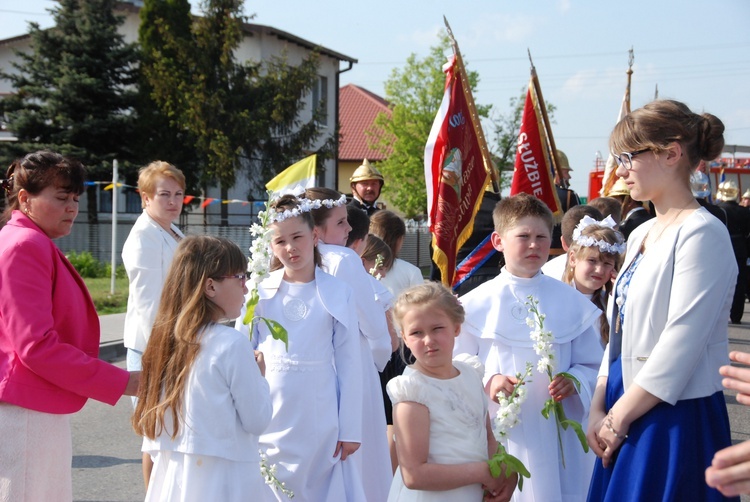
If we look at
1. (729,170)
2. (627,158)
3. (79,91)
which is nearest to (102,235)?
(79,91)

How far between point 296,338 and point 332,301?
26 centimetres

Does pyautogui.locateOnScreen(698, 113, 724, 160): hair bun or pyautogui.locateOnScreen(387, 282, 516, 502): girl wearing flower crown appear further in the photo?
pyautogui.locateOnScreen(387, 282, 516, 502): girl wearing flower crown

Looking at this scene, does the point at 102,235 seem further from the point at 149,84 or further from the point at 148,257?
the point at 148,257

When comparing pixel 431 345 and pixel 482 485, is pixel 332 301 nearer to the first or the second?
pixel 431 345

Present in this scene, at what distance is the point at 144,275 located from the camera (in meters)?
5.46

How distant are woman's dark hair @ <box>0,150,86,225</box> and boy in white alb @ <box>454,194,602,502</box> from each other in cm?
189

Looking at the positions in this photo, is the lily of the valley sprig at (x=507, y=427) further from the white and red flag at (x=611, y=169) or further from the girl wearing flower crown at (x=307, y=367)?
the white and red flag at (x=611, y=169)

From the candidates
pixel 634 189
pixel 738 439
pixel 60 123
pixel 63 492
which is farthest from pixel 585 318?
pixel 60 123

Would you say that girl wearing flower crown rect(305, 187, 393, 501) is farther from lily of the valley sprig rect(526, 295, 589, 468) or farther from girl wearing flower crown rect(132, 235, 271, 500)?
girl wearing flower crown rect(132, 235, 271, 500)

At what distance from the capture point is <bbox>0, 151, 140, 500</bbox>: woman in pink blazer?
3189 millimetres

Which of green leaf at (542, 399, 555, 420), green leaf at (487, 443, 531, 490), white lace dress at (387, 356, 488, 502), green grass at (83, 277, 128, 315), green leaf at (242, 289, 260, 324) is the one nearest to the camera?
green leaf at (487, 443, 531, 490)

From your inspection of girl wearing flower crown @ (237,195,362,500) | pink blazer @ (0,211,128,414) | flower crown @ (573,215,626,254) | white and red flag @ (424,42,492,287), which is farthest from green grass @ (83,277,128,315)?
pink blazer @ (0,211,128,414)

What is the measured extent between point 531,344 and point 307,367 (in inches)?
43.4

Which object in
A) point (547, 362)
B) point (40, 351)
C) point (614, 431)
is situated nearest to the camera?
point (614, 431)
